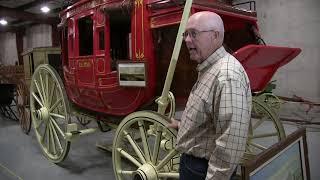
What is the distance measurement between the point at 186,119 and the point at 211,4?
1.19 meters

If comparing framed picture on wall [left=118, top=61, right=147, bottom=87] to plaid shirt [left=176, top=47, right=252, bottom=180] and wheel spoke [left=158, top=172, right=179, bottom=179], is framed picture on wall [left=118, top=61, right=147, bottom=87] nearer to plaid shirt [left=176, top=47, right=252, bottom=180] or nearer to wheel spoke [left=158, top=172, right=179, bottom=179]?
wheel spoke [left=158, top=172, right=179, bottom=179]

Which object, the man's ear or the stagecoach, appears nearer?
the man's ear

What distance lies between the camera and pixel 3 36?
1855 cm

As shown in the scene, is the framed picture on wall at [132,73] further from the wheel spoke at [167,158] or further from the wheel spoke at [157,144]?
the wheel spoke at [167,158]

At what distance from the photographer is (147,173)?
7.28ft

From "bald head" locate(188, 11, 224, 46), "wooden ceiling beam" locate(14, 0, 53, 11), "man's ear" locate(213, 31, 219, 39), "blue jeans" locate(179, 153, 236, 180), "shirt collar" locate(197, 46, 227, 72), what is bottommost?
"blue jeans" locate(179, 153, 236, 180)

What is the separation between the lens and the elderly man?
1.25 metres

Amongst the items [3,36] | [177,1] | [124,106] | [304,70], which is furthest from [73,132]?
[3,36]

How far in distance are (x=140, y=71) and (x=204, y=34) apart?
130 cm

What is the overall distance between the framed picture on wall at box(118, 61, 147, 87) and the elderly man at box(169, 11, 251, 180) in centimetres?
113

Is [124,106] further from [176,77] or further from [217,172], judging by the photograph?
[217,172]

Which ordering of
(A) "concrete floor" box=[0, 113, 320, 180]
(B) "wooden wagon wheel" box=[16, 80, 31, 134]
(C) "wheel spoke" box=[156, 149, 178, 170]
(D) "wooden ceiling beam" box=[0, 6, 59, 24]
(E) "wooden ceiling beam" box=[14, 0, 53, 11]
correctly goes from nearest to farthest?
(C) "wheel spoke" box=[156, 149, 178, 170] → (A) "concrete floor" box=[0, 113, 320, 180] → (B) "wooden wagon wheel" box=[16, 80, 31, 134] → (E) "wooden ceiling beam" box=[14, 0, 53, 11] → (D) "wooden ceiling beam" box=[0, 6, 59, 24]

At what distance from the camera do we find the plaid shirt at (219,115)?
1.25 metres

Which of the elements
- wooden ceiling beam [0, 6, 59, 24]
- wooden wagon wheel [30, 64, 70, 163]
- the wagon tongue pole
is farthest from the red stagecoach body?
wooden ceiling beam [0, 6, 59, 24]
